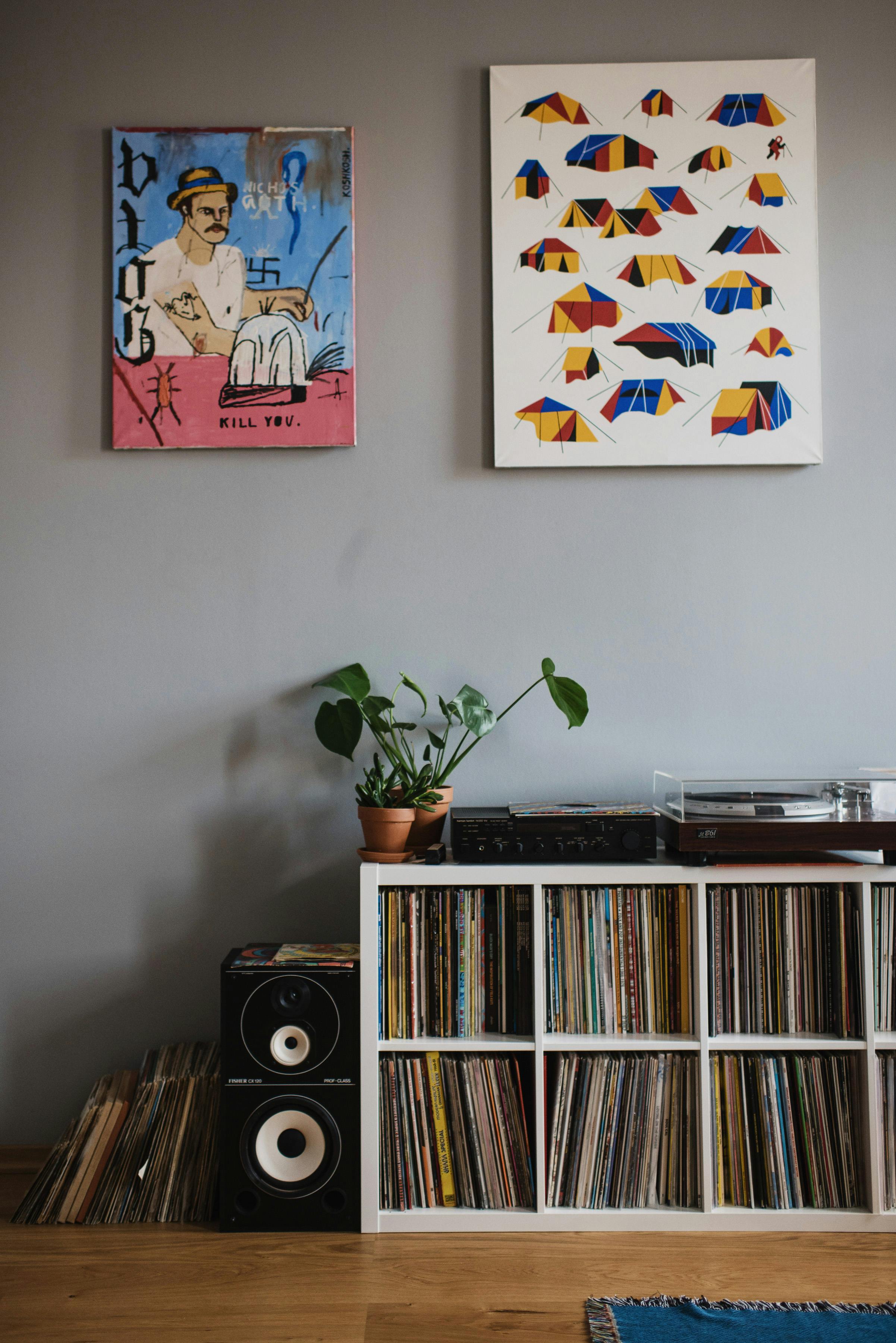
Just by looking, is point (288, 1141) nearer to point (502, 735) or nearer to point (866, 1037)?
point (502, 735)

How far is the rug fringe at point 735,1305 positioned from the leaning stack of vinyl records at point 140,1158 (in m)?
0.82

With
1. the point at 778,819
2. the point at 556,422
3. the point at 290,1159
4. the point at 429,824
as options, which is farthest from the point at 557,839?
the point at 556,422

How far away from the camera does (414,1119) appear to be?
1.84m

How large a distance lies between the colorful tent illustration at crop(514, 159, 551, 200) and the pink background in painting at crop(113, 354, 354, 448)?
0.63 m

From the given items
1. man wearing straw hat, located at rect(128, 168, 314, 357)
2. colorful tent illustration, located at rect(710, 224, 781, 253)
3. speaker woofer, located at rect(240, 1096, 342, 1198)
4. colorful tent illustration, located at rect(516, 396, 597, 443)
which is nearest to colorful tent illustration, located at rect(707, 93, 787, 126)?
colorful tent illustration, located at rect(710, 224, 781, 253)

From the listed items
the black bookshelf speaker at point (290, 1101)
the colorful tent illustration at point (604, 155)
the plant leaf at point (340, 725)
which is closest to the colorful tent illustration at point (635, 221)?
the colorful tent illustration at point (604, 155)

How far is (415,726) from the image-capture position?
2133 millimetres

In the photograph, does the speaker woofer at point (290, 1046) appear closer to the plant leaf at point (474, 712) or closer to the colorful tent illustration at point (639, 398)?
the plant leaf at point (474, 712)

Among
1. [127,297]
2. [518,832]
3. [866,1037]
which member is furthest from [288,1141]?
[127,297]

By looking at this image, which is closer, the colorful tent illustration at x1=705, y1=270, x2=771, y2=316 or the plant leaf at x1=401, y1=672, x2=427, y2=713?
the plant leaf at x1=401, y1=672, x2=427, y2=713

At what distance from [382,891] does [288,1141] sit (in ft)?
1.74

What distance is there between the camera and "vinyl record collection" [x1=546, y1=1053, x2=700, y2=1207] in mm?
Result: 1832

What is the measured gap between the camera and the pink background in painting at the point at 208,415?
2.17 meters

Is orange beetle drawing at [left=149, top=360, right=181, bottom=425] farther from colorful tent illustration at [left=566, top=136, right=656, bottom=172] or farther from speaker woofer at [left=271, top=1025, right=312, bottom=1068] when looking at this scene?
speaker woofer at [left=271, top=1025, right=312, bottom=1068]
